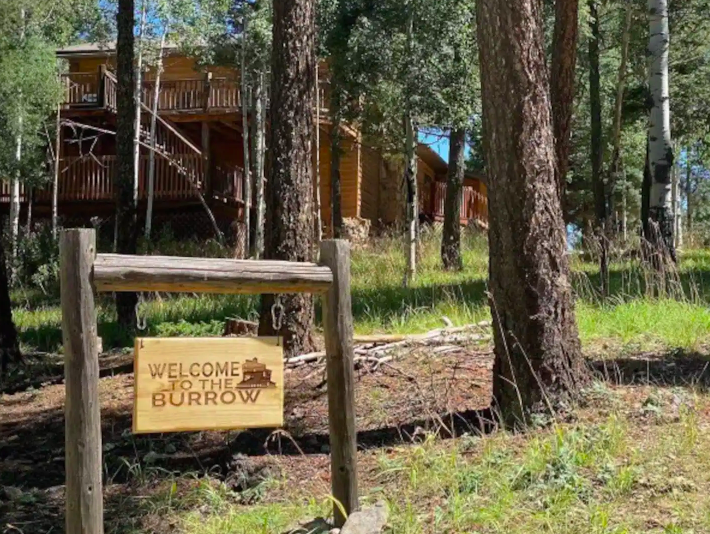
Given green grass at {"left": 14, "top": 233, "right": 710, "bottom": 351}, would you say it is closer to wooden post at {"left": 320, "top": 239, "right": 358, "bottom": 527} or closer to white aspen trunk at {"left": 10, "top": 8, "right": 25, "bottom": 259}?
white aspen trunk at {"left": 10, "top": 8, "right": 25, "bottom": 259}

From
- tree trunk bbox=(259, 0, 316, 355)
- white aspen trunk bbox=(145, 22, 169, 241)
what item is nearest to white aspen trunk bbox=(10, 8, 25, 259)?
white aspen trunk bbox=(145, 22, 169, 241)

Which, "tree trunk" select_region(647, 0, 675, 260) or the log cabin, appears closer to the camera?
"tree trunk" select_region(647, 0, 675, 260)

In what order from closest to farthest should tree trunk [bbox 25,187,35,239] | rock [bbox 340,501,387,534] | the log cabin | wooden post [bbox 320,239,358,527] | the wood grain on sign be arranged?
1. the wood grain on sign
2. rock [bbox 340,501,387,534]
3. wooden post [bbox 320,239,358,527]
4. tree trunk [bbox 25,187,35,239]
5. the log cabin

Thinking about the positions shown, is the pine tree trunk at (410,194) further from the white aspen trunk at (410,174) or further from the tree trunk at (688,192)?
the tree trunk at (688,192)

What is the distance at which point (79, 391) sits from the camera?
3.40 m

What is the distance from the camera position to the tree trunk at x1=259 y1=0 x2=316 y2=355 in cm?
786

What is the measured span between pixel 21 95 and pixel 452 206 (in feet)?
36.7

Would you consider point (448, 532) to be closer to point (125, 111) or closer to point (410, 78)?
point (125, 111)

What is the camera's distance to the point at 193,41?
71.7ft

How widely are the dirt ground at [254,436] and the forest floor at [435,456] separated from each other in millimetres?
18

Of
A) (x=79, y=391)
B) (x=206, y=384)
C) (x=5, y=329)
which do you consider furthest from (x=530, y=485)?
(x=5, y=329)

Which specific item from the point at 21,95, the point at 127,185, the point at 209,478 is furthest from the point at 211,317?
the point at 21,95

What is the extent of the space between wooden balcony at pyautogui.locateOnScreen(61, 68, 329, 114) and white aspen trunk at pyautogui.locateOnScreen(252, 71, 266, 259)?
9.54 feet

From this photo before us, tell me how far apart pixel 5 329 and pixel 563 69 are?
6.91 m
